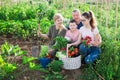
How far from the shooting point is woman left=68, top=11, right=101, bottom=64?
540 cm

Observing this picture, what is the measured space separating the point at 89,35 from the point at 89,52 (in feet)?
0.98

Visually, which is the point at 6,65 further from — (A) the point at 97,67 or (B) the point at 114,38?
(B) the point at 114,38

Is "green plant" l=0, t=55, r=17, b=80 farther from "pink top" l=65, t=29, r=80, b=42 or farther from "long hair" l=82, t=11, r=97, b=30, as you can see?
"long hair" l=82, t=11, r=97, b=30

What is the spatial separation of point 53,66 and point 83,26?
956 millimetres

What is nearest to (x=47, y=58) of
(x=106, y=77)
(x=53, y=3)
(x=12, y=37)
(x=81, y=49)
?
(x=81, y=49)

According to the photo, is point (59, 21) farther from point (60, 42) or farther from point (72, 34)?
point (60, 42)

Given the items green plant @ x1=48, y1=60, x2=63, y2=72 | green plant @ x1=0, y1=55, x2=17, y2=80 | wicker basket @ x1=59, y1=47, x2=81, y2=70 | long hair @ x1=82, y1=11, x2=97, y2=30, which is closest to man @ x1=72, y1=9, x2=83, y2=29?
long hair @ x1=82, y1=11, x2=97, y2=30

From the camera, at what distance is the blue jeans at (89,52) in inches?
208

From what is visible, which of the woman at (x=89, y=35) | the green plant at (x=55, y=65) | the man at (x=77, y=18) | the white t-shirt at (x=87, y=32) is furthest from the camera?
the man at (x=77, y=18)

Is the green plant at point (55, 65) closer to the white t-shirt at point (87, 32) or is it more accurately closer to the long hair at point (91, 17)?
Answer: the white t-shirt at point (87, 32)

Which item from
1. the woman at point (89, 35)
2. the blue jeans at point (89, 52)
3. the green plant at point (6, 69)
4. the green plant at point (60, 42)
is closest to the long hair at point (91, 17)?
the woman at point (89, 35)

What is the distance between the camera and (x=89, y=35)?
18.1 feet

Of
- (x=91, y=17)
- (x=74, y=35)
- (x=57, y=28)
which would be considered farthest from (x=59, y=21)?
(x=91, y=17)

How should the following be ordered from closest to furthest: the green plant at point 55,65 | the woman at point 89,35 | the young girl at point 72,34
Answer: the green plant at point 55,65 → the woman at point 89,35 → the young girl at point 72,34
